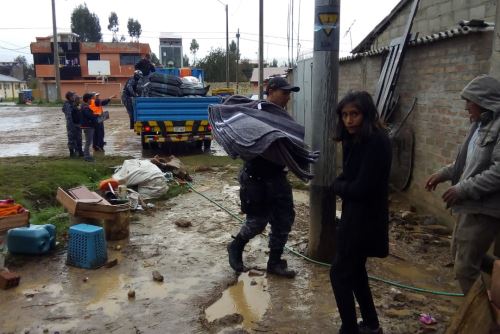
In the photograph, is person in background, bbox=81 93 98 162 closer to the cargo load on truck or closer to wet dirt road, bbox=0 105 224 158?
the cargo load on truck

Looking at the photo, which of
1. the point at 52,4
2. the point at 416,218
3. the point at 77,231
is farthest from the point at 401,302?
the point at 52,4

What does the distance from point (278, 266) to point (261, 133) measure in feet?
4.43

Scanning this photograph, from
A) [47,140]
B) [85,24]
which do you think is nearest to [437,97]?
[47,140]

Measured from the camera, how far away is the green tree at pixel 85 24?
7356 cm

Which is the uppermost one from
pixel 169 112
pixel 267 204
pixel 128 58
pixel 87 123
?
pixel 128 58

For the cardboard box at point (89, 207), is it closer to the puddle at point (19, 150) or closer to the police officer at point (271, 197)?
the police officer at point (271, 197)

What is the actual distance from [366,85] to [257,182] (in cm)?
547

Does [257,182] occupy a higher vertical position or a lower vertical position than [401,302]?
higher

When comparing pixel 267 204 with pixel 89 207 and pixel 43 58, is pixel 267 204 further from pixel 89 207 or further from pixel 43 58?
pixel 43 58

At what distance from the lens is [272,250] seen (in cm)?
433

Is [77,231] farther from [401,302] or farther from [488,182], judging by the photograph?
[488,182]

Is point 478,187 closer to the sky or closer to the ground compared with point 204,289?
closer to the sky

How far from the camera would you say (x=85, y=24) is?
7388 centimetres

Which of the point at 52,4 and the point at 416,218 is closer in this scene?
the point at 416,218
